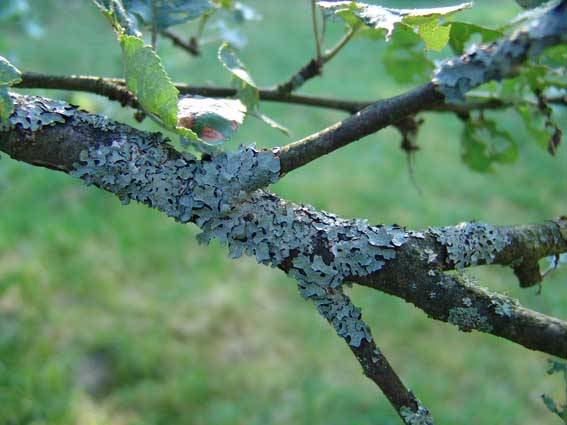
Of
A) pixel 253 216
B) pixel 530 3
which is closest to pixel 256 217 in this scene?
pixel 253 216

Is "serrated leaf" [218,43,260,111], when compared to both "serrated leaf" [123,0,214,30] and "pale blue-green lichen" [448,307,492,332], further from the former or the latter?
"pale blue-green lichen" [448,307,492,332]

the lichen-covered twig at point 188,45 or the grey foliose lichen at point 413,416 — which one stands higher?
the lichen-covered twig at point 188,45

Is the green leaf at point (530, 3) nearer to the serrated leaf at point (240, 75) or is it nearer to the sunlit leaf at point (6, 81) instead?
the serrated leaf at point (240, 75)

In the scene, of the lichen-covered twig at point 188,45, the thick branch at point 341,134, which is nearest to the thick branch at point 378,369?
the thick branch at point 341,134

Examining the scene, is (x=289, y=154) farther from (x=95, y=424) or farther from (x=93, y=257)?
(x=93, y=257)

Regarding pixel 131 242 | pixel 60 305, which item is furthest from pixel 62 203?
pixel 60 305

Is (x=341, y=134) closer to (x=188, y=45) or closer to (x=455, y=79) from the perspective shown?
(x=455, y=79)

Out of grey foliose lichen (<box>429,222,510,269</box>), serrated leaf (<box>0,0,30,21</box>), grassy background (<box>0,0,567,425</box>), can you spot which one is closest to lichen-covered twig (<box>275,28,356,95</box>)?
grey foliose lichen (<box>429,222,510,269</box>)
